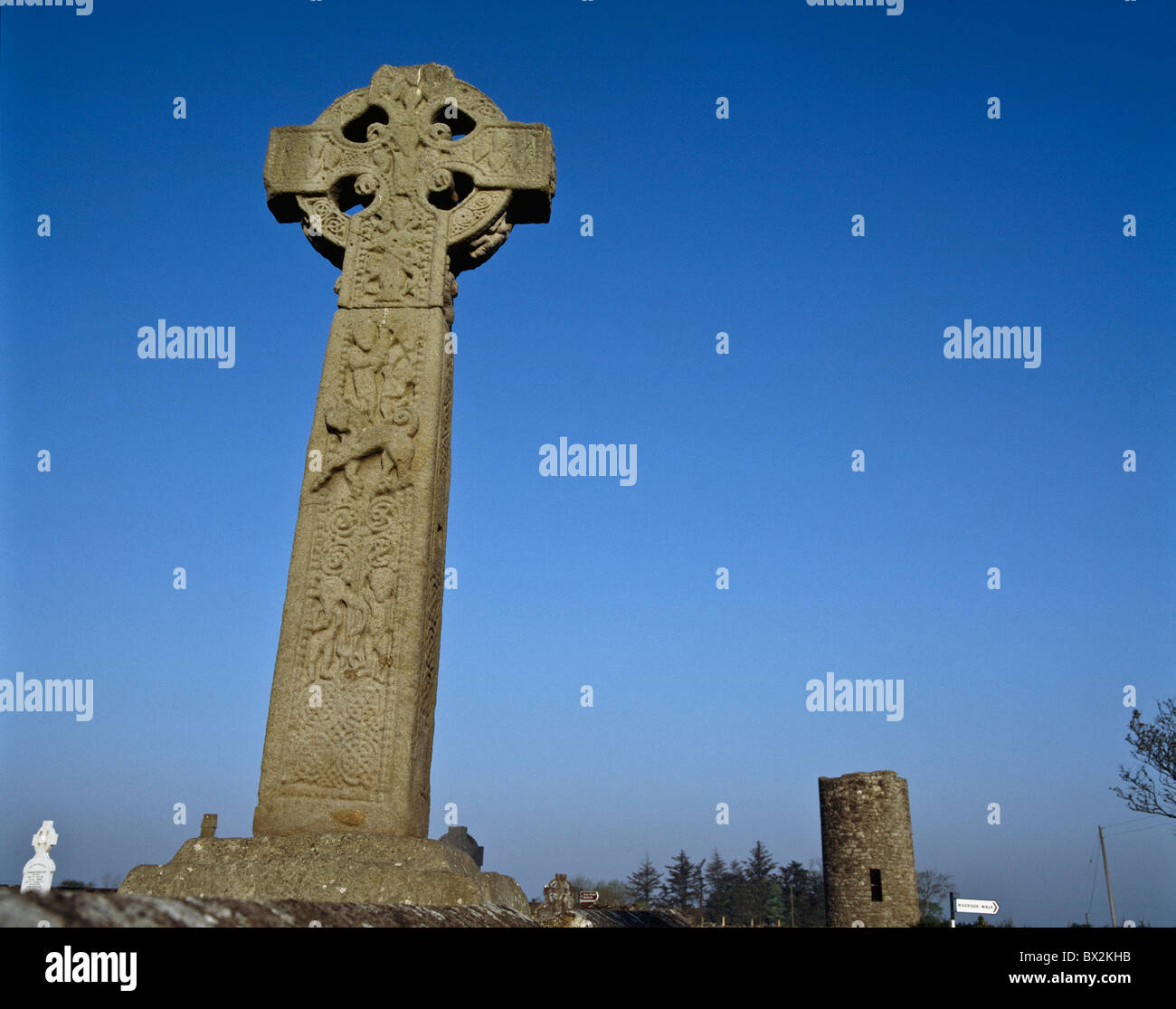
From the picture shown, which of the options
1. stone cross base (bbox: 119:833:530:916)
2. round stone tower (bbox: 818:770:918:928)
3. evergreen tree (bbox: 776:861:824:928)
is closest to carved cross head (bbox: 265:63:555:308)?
stone cross base (bbox: 119:833:530:916)

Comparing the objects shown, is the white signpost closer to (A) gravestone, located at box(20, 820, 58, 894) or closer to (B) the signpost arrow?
(B) the signpost arrow

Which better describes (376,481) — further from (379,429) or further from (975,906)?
(975,906)

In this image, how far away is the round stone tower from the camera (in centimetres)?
2659

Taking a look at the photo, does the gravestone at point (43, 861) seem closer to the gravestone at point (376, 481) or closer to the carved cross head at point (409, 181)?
the gravestone at point (376, 481)

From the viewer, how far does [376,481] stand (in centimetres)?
510

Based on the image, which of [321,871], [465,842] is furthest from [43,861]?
[465,842]

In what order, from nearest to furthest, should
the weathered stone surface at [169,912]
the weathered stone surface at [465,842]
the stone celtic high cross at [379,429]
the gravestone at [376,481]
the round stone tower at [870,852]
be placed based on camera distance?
the weathered stone surface at [169,912], the gravestone at [376,481], the stone celtic high cross at [379,429], the weathered stone surface at [465,842], the round stone tower at [870,852]

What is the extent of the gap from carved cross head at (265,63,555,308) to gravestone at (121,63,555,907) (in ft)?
0.04

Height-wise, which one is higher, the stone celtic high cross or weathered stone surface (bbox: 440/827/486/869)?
the stone celtic high cross

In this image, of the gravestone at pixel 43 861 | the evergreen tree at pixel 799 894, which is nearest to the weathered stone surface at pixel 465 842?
the gravestone at pixel 43 861

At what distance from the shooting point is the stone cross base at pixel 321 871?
3.91 meters

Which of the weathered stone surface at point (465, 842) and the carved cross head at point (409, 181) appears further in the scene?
the weathered stone surface at point (465, 842)
